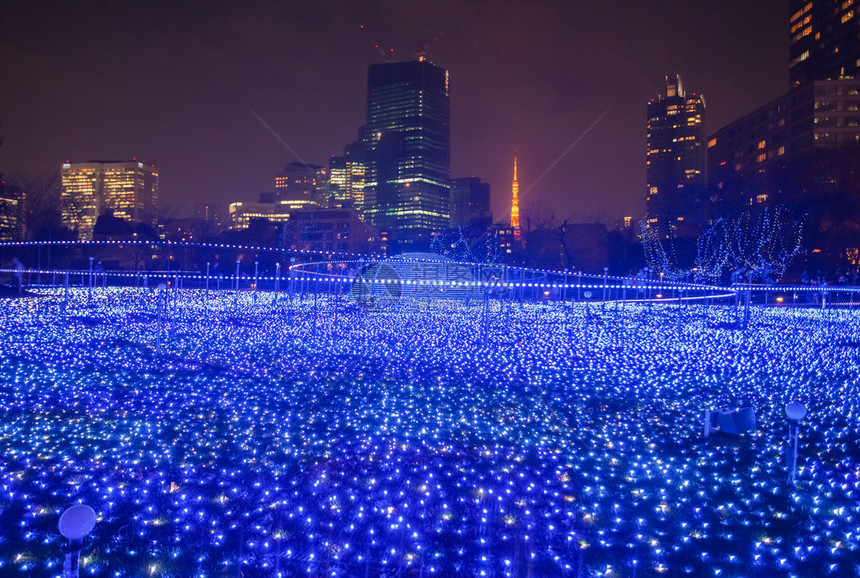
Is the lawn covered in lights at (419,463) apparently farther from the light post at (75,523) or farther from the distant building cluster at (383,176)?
the distant building cluster at (383,176)

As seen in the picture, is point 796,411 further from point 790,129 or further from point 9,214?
point 790,129

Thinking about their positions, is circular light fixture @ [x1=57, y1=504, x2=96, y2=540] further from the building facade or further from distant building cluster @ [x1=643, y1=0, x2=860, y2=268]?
the building facade

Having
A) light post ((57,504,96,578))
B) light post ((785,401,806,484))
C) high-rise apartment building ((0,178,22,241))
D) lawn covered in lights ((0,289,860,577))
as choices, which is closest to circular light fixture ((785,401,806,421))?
light post ((785,401,806,484))

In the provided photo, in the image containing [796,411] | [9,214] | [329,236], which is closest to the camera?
[796,411]

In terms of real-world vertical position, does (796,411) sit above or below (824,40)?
below

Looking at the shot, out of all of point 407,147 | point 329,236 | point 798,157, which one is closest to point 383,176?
point 407,147

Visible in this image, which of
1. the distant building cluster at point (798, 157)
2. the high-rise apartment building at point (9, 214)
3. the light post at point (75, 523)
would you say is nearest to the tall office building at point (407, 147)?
the distant building cluster at point (798, 157)
